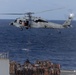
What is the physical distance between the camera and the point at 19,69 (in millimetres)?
77562

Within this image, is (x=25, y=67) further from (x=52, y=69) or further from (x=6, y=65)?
(x=6, y=65)

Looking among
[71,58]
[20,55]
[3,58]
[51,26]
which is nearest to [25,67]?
[51,26]

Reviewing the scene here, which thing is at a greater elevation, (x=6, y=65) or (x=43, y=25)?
(x=43, y=25)

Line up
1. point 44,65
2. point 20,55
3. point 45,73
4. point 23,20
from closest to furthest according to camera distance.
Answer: point 23,20
point 45,73
point 44,65
point 20,55

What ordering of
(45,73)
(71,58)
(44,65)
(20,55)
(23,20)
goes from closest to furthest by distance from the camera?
(23,20) < (45,73) < (44,65) < (71,58) < (20,55)

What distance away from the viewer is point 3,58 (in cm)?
5988

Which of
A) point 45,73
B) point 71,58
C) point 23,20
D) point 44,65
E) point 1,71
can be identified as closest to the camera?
point 1,71

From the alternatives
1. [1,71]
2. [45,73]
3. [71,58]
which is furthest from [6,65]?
[71,58]

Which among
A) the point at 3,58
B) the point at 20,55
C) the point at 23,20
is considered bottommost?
the point at 20,55

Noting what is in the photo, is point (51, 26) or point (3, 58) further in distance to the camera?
point (51, 26)

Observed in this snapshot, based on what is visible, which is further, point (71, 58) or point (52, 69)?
point (71, 58)

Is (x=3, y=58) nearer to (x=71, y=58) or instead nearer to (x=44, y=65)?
(x=44, y=65)

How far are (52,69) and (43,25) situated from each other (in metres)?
10.8

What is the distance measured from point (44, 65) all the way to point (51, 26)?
→ 45.0ft
